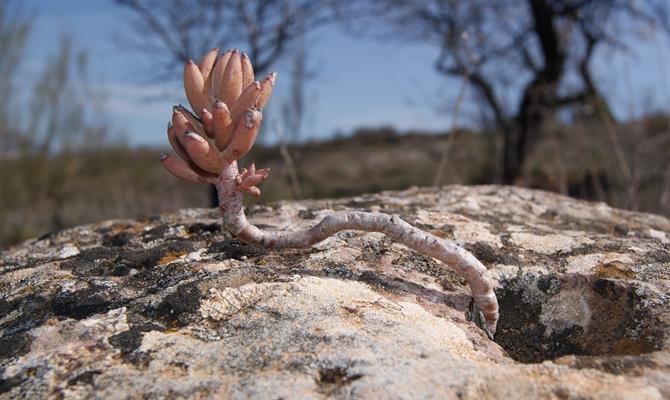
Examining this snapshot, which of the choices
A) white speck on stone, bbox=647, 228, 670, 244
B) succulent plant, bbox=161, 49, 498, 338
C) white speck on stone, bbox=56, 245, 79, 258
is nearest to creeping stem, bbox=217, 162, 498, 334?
succulent plant, bbox=161, 49, 498, 338

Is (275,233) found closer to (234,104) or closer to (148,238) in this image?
(234,104)

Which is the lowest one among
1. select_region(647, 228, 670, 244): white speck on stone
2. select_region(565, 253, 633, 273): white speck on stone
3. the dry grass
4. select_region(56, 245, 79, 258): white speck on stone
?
the dry grass

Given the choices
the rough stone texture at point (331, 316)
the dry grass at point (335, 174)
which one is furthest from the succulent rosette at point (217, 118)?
the dry grass at point (335, 174)

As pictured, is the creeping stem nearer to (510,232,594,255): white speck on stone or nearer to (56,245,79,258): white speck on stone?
(510,232,594,255): white speck on stone

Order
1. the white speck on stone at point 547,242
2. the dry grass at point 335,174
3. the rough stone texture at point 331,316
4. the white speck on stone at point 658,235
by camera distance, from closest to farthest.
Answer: the rough stone texture at point 331,316, the white speck on stone at point 547,242, the white speck on stone at point 658,235, the dry grass at point 335,174

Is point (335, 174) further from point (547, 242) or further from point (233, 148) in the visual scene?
point (233, 148)

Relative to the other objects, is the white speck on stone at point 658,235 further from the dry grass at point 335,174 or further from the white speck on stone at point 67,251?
the dry grass at point 335,174

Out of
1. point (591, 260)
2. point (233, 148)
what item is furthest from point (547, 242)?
point (233, 148)
